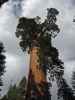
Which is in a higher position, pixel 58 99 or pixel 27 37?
pixel 27 37

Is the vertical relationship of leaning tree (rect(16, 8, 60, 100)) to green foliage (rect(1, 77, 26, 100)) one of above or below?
above

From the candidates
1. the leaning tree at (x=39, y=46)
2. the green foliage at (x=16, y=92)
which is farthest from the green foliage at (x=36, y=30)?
the green foliage at (x=16, y=92)

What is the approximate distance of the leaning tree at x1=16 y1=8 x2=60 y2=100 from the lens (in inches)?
1177

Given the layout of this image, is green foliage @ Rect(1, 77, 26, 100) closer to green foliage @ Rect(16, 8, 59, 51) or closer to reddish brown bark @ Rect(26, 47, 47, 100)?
reddish brown bark @ Rect(26, 47, 47, 100)

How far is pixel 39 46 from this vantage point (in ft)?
99.7

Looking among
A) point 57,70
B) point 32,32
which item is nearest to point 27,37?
point 32,32

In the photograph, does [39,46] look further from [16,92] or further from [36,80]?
[16,92]

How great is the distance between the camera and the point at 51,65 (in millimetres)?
30391

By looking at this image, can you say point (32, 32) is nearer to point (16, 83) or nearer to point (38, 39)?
point (38, 39)

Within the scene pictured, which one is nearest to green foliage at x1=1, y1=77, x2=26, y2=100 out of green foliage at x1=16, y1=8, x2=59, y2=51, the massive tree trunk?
the massive tree trunk

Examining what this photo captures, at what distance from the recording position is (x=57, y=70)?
30422mm

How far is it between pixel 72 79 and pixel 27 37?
3.16 meters

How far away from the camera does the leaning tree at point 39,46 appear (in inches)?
1177

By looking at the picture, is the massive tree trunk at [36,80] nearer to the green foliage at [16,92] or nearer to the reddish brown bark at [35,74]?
the reddish brown bark at [35,74]
